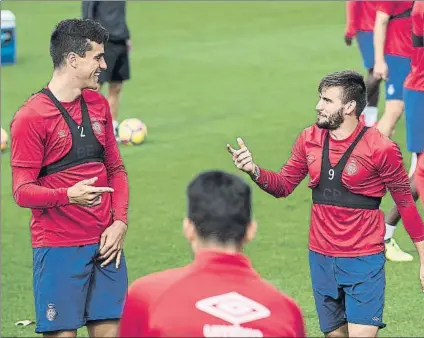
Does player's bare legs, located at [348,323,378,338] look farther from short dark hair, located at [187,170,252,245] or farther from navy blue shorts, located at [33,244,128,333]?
short dark hair, located at [187,170,252,245]

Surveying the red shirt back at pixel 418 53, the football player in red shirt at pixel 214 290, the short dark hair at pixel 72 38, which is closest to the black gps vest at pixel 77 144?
the short dark hair at pixel 72 38

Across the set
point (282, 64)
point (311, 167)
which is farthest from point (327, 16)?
→ point (311, 167)

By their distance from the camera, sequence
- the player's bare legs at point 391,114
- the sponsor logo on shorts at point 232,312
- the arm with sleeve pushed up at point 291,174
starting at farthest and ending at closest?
the player's bare legs at point 391,114
the arm with sleeve pushed up at point 291,174
the sponsor logo on shorts at point 232,312

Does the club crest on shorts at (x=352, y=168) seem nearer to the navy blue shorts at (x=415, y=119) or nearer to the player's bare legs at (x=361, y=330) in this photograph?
the player's bare legs at (x=361, y=330)

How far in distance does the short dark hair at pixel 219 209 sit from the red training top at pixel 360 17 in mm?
9408

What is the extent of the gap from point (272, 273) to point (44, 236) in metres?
3.49

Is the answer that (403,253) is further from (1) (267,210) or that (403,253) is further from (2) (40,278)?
(2) (40,278)

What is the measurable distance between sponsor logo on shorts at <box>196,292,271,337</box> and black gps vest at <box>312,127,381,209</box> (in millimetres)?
2888

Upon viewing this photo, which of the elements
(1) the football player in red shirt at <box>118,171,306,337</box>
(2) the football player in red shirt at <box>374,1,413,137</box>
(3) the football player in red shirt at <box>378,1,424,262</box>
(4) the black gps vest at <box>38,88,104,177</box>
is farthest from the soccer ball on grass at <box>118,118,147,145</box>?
(1) the football player in red shirt at <box>118,171,306,337</box>

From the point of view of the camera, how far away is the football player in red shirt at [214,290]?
14.6 ft

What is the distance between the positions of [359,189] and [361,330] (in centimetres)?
84

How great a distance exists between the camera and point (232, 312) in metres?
4.45

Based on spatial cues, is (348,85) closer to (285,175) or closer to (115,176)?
(285,175)

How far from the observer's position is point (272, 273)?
1018cm
